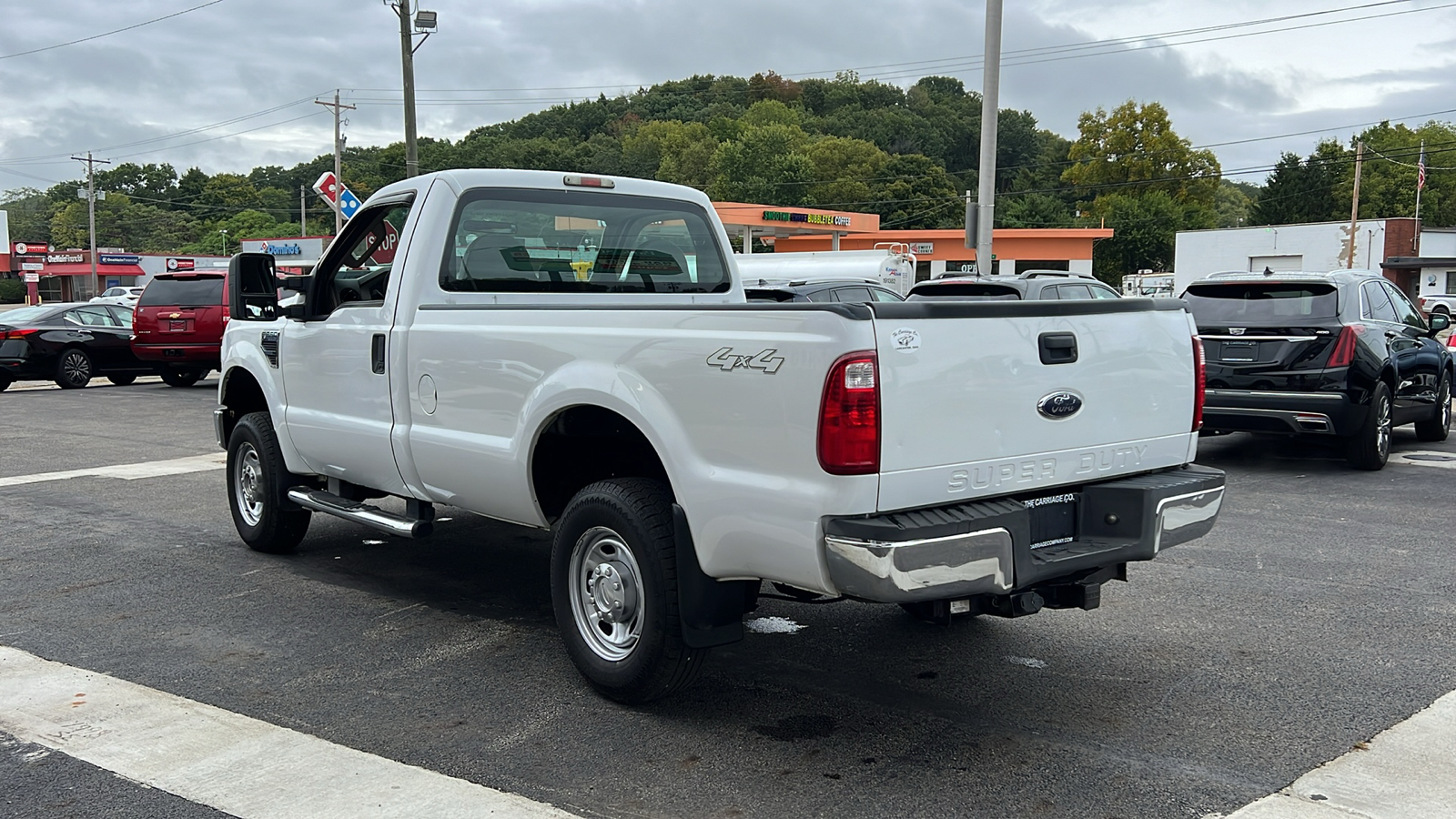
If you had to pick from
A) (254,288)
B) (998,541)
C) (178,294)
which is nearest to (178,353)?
(178,294)

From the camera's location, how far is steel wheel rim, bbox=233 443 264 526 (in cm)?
719

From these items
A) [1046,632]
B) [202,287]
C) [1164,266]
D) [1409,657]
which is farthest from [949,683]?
[1164,266]

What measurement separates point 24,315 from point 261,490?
49.6 feet

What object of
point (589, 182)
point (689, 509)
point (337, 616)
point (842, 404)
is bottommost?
point (337, 616)

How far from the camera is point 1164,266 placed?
87000mm

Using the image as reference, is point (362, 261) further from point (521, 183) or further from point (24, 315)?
point (24, 315)

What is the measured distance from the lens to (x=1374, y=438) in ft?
33.0

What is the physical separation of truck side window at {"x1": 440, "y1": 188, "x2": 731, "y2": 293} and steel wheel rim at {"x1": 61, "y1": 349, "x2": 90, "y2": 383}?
16.6 m

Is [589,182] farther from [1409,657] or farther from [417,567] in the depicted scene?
[1409,657]

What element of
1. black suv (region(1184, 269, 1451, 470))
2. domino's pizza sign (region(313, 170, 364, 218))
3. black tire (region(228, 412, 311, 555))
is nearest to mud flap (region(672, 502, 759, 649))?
black tire (region(228, 412, 311, 555))

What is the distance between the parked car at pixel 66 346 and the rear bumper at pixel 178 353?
3.59 feet

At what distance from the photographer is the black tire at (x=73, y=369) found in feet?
63.3

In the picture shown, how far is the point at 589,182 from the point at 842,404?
9.36ft

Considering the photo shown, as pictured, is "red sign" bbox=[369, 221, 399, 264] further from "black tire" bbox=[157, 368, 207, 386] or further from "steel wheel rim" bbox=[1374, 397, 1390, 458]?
"black tire" bbox=[157, 368, 207, 386]
